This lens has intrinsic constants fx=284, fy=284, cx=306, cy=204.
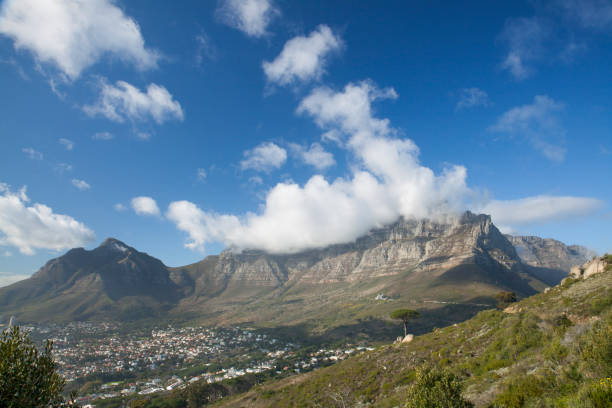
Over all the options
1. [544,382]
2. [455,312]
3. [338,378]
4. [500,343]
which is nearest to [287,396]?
[338,378]

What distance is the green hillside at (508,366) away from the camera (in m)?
14.0

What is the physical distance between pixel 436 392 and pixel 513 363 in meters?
12.5

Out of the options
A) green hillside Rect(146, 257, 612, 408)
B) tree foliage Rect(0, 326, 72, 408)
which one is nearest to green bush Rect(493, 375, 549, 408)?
green hillside Rect(146, 257, 612, 408)

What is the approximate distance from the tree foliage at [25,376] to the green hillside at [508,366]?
23043mm

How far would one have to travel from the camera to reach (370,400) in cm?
3616

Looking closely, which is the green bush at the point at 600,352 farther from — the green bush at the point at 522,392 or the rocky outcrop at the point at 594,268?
the rocky outcrop at the point at 594,268

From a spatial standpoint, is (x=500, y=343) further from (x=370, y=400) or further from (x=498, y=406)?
(x=498, y=406)

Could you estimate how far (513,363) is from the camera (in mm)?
24391

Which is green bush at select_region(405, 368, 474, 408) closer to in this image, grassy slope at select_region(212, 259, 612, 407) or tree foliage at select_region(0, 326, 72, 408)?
grassy slope at select_region(212, 259, 612, 407)

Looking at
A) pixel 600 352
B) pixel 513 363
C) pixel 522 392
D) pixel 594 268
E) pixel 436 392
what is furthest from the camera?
pixel 594 268

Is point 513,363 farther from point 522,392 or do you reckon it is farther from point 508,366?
point 522,392

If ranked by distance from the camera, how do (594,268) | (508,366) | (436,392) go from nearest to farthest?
(436,392)
(508,366)
(594,268)

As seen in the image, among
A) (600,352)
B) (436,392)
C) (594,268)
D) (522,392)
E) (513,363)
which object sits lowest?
(513,363)

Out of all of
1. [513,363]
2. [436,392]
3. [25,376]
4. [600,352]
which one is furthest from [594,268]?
[25,376]
